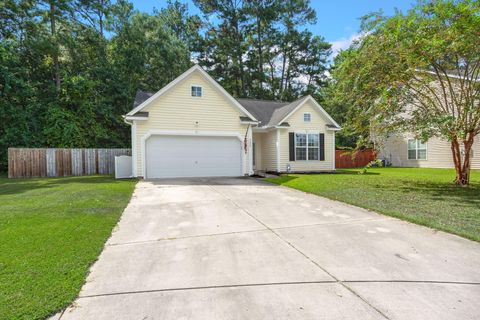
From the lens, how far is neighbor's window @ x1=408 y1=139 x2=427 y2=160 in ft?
65.8

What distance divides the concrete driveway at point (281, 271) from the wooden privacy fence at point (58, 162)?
12.6m

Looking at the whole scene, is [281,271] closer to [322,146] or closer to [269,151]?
[269,151]

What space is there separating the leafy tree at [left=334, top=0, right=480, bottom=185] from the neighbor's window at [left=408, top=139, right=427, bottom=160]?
10.8 metres

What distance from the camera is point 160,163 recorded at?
13.5 metres

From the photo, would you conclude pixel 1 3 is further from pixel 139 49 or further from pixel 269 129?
pixel 269 129

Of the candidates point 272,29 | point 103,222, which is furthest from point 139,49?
point 103,222

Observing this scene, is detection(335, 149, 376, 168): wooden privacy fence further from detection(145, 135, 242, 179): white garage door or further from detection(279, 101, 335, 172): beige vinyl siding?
detection(145, 135, 242, 179): white garage door

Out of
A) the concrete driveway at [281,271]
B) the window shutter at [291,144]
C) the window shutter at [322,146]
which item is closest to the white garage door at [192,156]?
the window shutter at [291,144]

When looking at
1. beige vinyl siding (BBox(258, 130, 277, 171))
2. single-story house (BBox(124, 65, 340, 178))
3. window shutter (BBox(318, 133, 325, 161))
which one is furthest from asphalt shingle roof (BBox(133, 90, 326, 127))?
Result: window shutter (BBox(318, 133, 325, 161))

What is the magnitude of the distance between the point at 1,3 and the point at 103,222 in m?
22.1

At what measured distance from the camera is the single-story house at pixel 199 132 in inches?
520

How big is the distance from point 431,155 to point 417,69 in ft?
42.6

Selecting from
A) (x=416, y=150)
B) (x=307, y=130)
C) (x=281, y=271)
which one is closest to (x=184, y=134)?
(x=307, y=130)

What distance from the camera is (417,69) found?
9094mm
